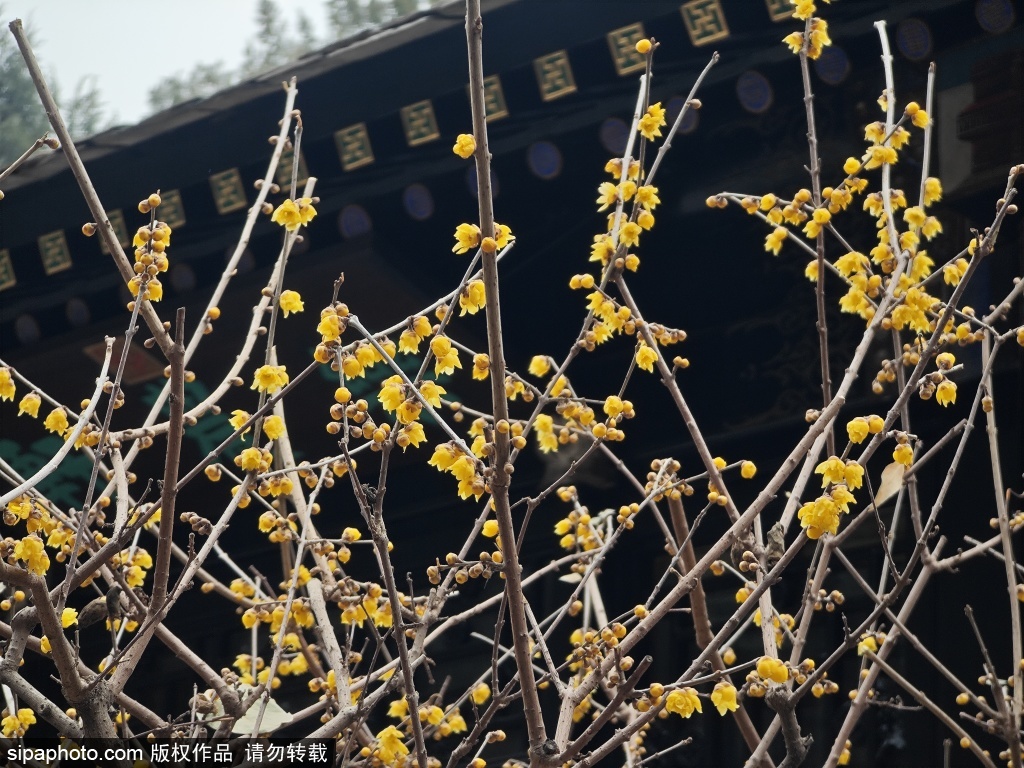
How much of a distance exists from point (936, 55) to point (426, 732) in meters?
3.40

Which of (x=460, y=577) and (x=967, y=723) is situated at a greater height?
(x=460, y=577)

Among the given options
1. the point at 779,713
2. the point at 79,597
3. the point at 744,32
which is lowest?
the point at 79,597

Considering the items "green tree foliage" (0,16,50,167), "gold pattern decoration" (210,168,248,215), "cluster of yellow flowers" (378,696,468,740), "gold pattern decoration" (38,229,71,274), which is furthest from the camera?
"green tree foliage" (0,16,50,167)

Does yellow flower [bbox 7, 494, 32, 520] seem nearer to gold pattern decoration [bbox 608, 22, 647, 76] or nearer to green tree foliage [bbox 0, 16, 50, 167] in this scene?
gold pattern decoration [bbox 608, 22, 647, 76]

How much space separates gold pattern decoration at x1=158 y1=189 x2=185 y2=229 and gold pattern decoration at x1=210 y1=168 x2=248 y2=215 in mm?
188

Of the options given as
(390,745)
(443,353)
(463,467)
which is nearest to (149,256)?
(443,353)

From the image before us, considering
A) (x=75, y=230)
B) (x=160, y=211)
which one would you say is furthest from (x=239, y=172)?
(x=75, y=230)

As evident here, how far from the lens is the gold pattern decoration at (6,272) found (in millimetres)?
6684

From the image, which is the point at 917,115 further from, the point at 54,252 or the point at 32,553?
the point at 54,252

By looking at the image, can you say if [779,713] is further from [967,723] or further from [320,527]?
[320,527]

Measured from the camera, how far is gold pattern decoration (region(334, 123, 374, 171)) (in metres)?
5.95

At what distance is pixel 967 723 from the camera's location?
17.0 feet

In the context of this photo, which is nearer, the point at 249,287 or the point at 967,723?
the point at 967,723

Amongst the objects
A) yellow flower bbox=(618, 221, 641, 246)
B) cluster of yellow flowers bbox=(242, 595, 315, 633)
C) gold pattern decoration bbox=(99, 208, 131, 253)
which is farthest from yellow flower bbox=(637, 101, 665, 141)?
gold pattern decoration bbox=(99, 208, 131, 253)
